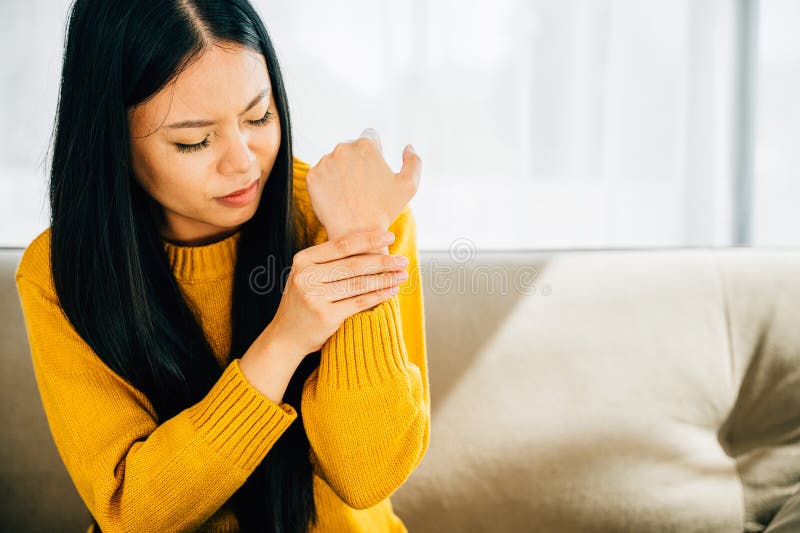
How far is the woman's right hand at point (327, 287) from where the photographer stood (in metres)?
0.76

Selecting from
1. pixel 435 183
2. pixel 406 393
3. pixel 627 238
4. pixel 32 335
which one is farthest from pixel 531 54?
pixel 32 335

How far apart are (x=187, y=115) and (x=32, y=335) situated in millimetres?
377

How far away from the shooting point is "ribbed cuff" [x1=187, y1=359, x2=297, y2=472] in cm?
76

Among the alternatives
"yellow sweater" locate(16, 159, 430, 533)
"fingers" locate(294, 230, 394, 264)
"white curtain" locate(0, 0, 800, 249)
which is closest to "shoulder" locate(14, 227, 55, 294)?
"yellow sweater" locate(16, 159, 430, 533)

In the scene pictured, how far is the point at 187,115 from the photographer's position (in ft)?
2.48

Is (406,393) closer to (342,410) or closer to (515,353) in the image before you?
(342,410)

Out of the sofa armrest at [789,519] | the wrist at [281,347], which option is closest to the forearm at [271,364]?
the wrist at [281,347]

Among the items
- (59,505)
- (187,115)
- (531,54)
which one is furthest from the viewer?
(531,54)

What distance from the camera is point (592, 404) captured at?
1141mm

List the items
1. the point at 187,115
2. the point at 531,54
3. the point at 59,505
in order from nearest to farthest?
the point at 187,115 → the point at 59,505 → the point at 531,54

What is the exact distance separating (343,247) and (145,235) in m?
0.34

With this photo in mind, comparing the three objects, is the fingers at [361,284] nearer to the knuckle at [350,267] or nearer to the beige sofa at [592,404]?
the knuckle at [350,267]

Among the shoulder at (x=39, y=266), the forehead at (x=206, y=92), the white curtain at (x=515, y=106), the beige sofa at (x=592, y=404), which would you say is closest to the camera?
the forehead at (x=206, y=92)

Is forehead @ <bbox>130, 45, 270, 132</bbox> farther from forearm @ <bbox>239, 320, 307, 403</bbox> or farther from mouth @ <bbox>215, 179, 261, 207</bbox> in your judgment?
forearm @ <bbox>239, 320, 307, 403</bbox>
